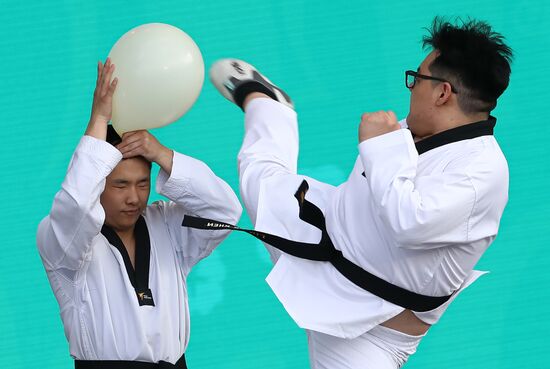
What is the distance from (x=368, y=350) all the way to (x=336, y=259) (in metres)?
0.31

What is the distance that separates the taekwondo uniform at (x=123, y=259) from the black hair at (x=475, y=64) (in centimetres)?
93

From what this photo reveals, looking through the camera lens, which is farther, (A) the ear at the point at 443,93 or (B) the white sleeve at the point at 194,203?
(B) the white sleeve at the point at 194,203

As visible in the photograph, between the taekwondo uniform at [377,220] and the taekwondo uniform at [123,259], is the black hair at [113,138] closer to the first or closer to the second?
the taekwondo uniform at [123,259]

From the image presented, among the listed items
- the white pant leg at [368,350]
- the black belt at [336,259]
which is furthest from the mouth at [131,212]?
the white pant leg at [368,350]

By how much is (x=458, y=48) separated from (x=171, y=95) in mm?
904

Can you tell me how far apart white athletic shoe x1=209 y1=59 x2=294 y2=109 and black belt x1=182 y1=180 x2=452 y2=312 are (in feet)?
1.51

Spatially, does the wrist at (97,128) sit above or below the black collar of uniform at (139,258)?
above

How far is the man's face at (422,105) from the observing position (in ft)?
10.2

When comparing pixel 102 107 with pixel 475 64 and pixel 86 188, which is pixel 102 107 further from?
pixel 475 64

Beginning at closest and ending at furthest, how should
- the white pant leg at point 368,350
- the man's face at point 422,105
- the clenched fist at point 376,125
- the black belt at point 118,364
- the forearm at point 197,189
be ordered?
the clenched fist at point 376,125
the man's face at point 422,105
the white pant leg at point 368,350
the black belt at point 118,364
the forearm at point 197,189

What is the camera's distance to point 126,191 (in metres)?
3.39

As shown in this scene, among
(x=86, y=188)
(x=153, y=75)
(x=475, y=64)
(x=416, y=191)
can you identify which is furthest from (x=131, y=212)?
(x=475, y=64)

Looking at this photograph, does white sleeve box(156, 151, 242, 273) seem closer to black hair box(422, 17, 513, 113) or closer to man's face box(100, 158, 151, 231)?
man's face box(100, 158, 151, 231)

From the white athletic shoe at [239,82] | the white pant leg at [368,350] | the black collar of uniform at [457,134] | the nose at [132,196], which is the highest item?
the white athletic shoe at [239,82]
